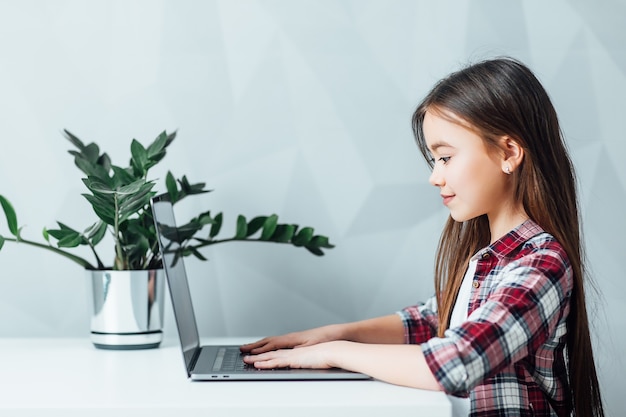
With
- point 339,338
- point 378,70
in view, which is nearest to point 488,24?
point 378,70

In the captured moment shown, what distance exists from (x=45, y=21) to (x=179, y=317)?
0.79m

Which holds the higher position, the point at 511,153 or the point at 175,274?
the point at 511,153

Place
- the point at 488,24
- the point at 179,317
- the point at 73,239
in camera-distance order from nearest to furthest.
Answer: the point at 179,317, the point at 73,239, the point at 488,24

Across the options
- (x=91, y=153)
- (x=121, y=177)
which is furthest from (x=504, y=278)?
(x=91, y=153)

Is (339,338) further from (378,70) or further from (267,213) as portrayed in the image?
(378,70)

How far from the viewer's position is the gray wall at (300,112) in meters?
1.59

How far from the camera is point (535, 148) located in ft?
3.71

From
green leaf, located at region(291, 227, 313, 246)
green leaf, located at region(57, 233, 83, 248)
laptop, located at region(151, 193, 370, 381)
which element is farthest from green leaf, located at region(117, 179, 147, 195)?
green leaf, located at region(291, 227, 313, 246)

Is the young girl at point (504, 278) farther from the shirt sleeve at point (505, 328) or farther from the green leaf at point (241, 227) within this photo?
the green leaf at point (241, 227)

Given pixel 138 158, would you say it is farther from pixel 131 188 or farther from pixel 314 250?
pixel 314 250

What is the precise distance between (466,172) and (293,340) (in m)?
0.41

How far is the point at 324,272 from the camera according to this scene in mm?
1613

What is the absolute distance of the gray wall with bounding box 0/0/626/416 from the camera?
1.59 metres

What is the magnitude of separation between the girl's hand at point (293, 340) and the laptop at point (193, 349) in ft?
0.10
